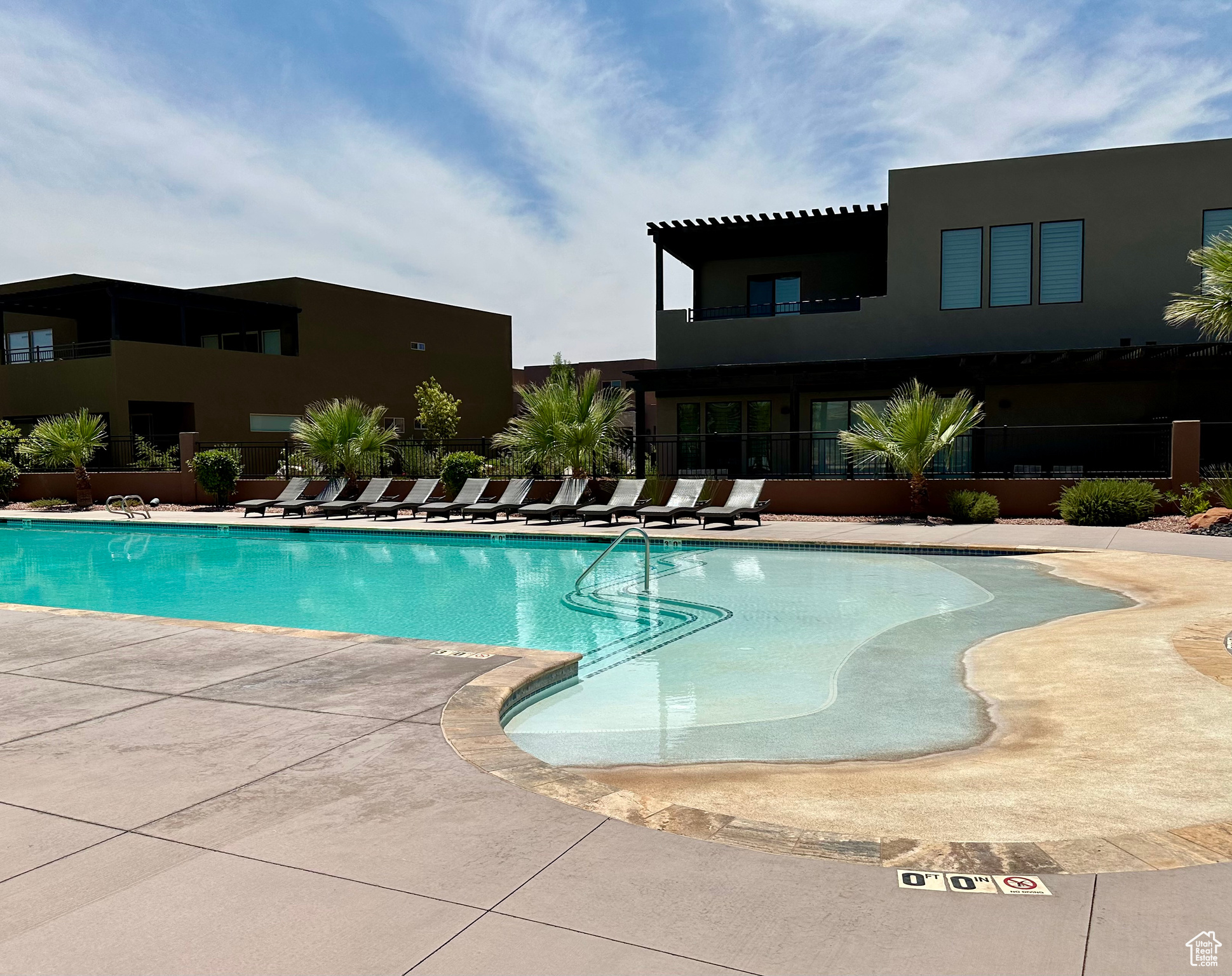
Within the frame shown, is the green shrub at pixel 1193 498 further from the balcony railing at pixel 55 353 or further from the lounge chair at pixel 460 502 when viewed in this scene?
the balcony railing at pixel 55 353

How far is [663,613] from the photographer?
9.68 meters

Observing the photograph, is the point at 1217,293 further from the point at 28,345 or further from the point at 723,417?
the point at 28,345

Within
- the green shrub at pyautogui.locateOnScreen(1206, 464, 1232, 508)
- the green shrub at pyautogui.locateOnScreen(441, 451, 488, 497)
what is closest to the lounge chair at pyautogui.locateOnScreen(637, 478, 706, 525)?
the green shrub at pyautogui.locateOnScreen(441, 451, 488, 497)

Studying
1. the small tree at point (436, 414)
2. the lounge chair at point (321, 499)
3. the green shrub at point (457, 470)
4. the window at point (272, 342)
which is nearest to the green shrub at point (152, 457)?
the lounge chair at point (321, 499)

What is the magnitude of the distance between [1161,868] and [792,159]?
67.0ft

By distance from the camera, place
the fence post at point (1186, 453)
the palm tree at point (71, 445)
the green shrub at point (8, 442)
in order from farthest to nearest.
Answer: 1. the green shrub at point (8, 442)
2. the palm tree at point (71, 445)
3. the fence post at point (1186, 453)

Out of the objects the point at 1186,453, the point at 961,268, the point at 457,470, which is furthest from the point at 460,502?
the point at 1186,453

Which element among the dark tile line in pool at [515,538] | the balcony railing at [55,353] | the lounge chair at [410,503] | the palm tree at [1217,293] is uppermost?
the balcony railing at [55,353]

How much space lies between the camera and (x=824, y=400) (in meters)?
Answer: 22.7

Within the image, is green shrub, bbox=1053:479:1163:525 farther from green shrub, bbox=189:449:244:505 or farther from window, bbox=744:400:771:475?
green shrub, bbox=189:449:244:505

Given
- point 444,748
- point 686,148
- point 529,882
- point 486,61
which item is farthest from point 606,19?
point 529,882

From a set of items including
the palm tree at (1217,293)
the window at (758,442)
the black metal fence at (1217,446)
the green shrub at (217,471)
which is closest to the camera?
the palm tree at (1217,293)

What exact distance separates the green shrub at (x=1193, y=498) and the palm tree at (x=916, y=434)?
364cm

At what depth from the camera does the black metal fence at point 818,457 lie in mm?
19188
